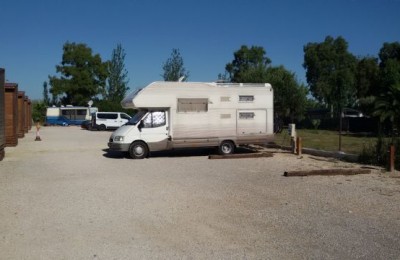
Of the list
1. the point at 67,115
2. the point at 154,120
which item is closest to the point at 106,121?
the point at 67,115

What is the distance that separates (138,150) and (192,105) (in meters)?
2.73

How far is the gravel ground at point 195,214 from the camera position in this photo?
6.04 meters

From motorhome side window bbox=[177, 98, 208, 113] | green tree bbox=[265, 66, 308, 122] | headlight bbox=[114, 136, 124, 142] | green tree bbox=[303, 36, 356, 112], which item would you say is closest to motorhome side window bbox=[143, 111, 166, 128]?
motorhome side window bbox=[177, 98, 208, 113]

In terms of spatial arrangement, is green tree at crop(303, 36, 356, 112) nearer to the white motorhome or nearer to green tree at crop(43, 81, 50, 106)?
green tree at crop(43, 81, 50, 106)

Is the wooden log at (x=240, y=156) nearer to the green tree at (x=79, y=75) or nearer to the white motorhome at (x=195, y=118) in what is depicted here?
the white motorhome at (x=195, y=118)

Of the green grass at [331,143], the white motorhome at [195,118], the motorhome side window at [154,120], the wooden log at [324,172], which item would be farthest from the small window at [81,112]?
the wooden log at [324,172]

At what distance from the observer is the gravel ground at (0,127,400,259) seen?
604 centimetres

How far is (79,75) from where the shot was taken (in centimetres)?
6394

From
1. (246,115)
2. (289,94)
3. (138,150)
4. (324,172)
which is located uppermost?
(289,94)

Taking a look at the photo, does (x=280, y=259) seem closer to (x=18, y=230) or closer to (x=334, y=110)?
(x=18, y=230)

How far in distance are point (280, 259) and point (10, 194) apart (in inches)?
265

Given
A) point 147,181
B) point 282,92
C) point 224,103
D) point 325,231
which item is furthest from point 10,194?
point 282,92

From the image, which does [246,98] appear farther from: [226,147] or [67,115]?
[67,115]

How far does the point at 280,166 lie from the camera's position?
15.0 metres
